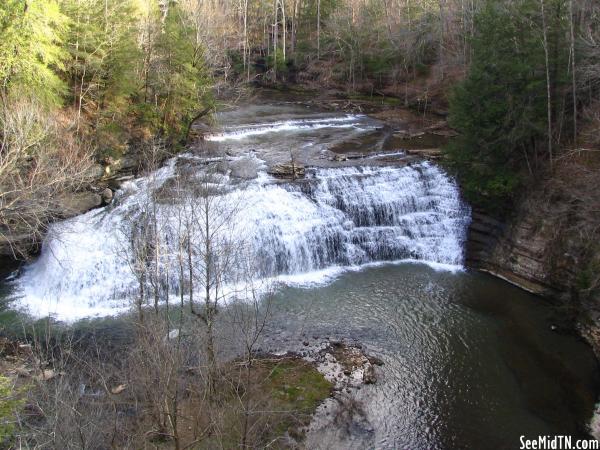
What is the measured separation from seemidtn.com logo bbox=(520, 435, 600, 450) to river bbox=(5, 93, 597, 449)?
254mm

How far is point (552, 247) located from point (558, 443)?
26.6 feet

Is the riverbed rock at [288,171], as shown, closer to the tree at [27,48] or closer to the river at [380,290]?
the river at [380,290]

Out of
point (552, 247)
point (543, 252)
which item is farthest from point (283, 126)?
point (552, 247)

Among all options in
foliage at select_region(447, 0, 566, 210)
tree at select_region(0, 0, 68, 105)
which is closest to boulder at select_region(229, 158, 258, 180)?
tree at select_region(0, 0, 68, 105)

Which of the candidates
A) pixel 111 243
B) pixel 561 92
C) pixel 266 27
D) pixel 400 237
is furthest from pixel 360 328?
pixel 266 27

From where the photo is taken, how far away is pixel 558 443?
36.4ft

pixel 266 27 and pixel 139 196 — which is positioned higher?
pixel 266 27

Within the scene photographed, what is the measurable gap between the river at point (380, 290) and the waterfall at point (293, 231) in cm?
5

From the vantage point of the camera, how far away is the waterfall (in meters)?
17.1

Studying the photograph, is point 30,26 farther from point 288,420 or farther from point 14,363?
point 288,420

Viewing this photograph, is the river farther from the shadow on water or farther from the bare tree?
the bare tree

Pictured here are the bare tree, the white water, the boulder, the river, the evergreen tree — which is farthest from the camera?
the white water

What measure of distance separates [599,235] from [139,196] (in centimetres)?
1608

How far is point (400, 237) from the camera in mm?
20641
